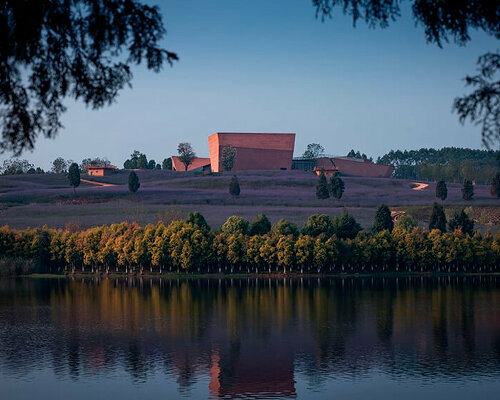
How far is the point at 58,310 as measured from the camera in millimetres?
87688

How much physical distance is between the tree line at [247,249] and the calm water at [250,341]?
33.9 feet

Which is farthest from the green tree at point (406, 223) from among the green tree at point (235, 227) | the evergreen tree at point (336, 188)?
the evergreen tree at point (336, 188)

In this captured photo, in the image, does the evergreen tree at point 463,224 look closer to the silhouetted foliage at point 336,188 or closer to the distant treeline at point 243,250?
the distant treeline at point 243,250

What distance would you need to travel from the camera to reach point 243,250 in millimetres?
123000

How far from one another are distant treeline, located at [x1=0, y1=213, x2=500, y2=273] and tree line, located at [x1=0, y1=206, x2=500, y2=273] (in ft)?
0.55

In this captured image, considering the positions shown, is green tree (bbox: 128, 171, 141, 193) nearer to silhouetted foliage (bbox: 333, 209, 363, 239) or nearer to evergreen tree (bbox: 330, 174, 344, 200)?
evergreen tree (bbox: 330, 174, 344, 200)

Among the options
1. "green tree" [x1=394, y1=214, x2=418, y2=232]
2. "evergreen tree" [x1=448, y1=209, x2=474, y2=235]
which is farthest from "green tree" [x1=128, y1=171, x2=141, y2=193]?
"evergreen tree" [x1=448, y1=209, x2=474, y2=235]

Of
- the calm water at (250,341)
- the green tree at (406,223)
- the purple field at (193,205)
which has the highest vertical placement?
the purple field at (193,205)

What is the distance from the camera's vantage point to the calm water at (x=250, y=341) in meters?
50.5

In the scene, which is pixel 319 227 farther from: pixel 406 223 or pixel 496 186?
pixel 496 186

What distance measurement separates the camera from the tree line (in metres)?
121

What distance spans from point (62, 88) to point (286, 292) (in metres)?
94.0

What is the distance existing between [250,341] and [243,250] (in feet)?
182

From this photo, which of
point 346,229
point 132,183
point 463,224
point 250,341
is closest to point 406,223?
point 463,224
